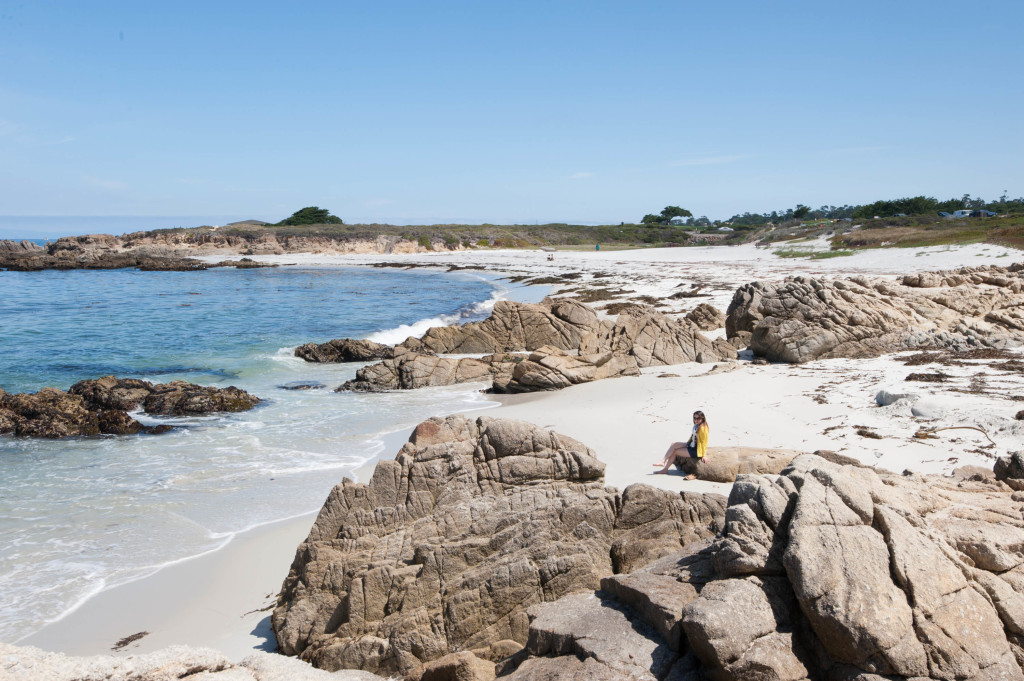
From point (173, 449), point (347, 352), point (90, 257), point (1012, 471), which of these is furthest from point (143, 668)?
point (90, 257)

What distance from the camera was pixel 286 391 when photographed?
17.0 m

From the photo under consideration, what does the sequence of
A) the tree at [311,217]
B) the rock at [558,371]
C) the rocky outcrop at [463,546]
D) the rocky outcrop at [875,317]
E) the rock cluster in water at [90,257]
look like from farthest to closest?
the tree at [311,217]
the rock cluster in water at [90,257]
the rock at [558,371]
the rocky outcrop at [875,317]
the rocky outcrop at [463,546]

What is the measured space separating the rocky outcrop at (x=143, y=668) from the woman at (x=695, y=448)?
195 inches

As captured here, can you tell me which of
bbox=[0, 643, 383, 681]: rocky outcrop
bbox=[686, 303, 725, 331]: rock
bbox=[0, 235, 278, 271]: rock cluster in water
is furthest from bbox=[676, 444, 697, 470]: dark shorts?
bbox=[0, 235, 278, 271]: rock cluster in water

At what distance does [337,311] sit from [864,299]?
24.6m

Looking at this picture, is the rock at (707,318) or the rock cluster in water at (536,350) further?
the rock at (707,318)

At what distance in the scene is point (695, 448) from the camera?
8.51 meters

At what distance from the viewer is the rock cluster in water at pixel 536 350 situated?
16031mm

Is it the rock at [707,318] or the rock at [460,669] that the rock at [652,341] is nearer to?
the rock at [707,318]

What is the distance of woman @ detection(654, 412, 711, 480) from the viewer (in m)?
8.43

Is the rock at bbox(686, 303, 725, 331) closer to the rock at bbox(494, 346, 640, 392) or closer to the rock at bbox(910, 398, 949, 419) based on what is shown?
the rock at bbox(494, 346, 640, 392)

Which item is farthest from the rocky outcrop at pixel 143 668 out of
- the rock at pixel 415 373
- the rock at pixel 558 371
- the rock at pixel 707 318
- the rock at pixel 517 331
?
the rock at pixel 707 318

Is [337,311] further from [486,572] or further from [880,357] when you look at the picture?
[486,572]

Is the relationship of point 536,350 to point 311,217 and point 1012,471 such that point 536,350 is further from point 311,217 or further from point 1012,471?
point 311,217
